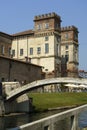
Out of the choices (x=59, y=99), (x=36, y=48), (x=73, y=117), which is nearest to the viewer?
(x=73, y=117)

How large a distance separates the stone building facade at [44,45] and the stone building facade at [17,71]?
964 cm

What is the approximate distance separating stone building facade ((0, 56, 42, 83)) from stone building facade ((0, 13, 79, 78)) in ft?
31.6

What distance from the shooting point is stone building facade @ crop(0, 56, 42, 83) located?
178ft

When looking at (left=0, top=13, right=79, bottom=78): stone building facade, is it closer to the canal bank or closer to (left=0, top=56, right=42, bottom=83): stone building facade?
(left=0, top=56, right=42, bottom=83): stone building facade

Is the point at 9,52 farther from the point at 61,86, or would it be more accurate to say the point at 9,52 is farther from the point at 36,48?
the point at 61,86

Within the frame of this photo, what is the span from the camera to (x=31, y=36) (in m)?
79.6

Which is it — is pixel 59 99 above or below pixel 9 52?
below

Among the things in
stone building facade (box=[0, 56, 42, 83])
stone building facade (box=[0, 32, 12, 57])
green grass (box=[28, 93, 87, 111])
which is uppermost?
stone building facade (box=[0, 32, 12, 57])

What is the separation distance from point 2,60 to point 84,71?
168 ft

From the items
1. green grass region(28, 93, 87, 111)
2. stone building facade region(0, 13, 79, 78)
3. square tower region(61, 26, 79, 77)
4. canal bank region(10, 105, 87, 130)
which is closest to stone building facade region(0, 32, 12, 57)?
stone building facade region(0, 13, 79, 78)

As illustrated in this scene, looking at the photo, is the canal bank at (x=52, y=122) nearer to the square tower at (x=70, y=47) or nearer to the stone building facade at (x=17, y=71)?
the stone building facade at (x=17, y=71)

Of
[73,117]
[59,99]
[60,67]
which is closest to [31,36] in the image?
[60,67]

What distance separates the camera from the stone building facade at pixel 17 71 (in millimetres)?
54188

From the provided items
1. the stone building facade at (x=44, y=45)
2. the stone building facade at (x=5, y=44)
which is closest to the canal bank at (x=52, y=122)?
the stone building facade at (x=5, y=44)
